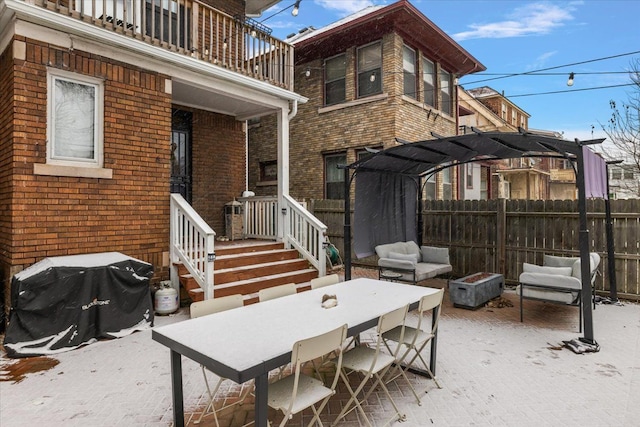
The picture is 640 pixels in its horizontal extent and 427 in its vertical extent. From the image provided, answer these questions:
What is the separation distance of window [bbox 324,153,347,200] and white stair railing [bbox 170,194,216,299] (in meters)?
5.86

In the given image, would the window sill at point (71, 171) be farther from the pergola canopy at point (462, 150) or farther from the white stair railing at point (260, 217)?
the pergola canopy at point (462, 150)

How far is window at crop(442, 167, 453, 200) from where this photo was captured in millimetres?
12859

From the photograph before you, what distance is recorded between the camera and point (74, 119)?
19.0ft

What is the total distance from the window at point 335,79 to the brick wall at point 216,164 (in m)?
3.51

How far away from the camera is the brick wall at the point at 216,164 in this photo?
9.18 m

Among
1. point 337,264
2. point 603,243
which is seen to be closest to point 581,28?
point 603,243

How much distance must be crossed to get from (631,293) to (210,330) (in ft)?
26.7

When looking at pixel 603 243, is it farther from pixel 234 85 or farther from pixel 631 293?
pixel 234 85

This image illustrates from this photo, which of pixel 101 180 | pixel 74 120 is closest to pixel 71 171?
pixel 101 180

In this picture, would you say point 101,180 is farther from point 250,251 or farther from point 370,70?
point 370,70

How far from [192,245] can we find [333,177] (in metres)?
6.52

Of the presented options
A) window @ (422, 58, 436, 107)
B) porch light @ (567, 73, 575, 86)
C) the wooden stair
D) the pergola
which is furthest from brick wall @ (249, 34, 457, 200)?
the wooden stair

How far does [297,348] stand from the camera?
248 cm

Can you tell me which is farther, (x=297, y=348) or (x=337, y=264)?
(x=337, y=264)
